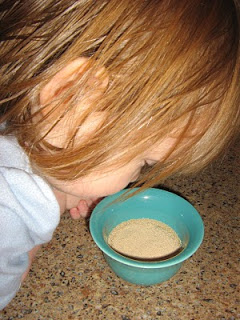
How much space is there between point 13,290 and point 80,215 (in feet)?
0.74

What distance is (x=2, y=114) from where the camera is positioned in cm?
62

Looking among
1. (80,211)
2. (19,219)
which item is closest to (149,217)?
(80,211)

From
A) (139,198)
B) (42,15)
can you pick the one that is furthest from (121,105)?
(139,198)

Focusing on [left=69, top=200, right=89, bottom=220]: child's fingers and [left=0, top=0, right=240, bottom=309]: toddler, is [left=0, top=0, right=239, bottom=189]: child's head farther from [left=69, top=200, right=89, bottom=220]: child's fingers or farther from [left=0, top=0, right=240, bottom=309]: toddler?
[left=69, top=200, right=89, bottom=220]: child's fingers

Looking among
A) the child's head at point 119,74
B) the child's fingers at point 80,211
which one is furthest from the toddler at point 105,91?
the child's fingers at point 80,211

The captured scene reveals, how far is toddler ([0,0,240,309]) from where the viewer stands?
0.49m

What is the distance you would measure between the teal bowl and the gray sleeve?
85mm

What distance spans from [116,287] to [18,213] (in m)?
0.21

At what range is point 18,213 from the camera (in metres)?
0.62

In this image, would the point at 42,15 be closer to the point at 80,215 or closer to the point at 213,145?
the point at 213,145

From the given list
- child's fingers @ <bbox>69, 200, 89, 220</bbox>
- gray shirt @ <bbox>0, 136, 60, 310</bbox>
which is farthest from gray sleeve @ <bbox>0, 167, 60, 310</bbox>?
child's fingers @ <bbox>69, 200, 89, 220</bbox>

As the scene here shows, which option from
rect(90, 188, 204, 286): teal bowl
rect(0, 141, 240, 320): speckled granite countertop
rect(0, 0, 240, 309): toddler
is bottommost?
rect(0, 141, 240, 320): speckled granite countertop

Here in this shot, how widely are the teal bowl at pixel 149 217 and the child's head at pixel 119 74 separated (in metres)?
0.15

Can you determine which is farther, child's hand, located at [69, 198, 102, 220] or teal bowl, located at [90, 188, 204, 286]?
child's hand, located at [69, 198, 102, 220]
